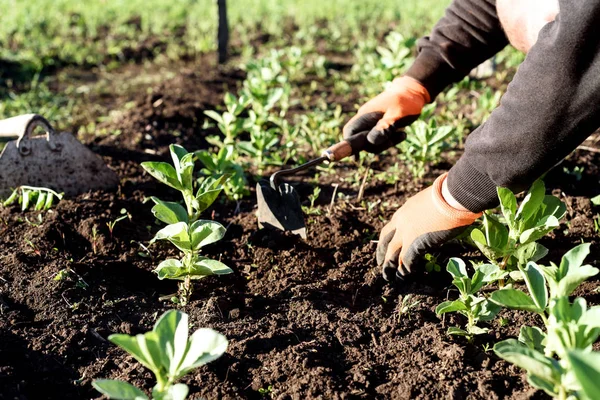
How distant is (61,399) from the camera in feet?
6.56

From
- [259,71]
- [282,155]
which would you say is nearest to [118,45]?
[259,71]

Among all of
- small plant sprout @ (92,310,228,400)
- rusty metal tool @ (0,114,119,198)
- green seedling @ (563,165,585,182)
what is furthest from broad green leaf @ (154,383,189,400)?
green seedling @ (563,165,585,182)

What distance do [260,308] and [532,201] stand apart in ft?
3.49

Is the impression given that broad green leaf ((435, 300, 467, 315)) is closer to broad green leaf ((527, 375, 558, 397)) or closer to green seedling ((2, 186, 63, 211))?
broad green leaf ((527, 375, 558, 397))

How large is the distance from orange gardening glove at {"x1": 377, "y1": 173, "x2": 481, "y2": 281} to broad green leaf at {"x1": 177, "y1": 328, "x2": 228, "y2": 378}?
1.02 m

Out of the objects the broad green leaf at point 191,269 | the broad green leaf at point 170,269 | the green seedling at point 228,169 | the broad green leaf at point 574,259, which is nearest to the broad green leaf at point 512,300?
the broad green leaf at point 574,259

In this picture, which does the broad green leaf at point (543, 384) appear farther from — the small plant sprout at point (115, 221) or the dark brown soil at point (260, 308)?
Answer: the small plant sprout at point (115, 221)

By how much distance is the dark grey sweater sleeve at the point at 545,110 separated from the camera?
197cm

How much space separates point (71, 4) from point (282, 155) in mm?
4665

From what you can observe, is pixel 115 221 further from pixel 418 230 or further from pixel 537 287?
pixel 537 287

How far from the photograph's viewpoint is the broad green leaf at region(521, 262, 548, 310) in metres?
1.87

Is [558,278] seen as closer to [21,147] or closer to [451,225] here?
[451,225]

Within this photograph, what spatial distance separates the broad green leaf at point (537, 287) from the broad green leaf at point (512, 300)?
18 mm

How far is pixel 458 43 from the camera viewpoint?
308cm
